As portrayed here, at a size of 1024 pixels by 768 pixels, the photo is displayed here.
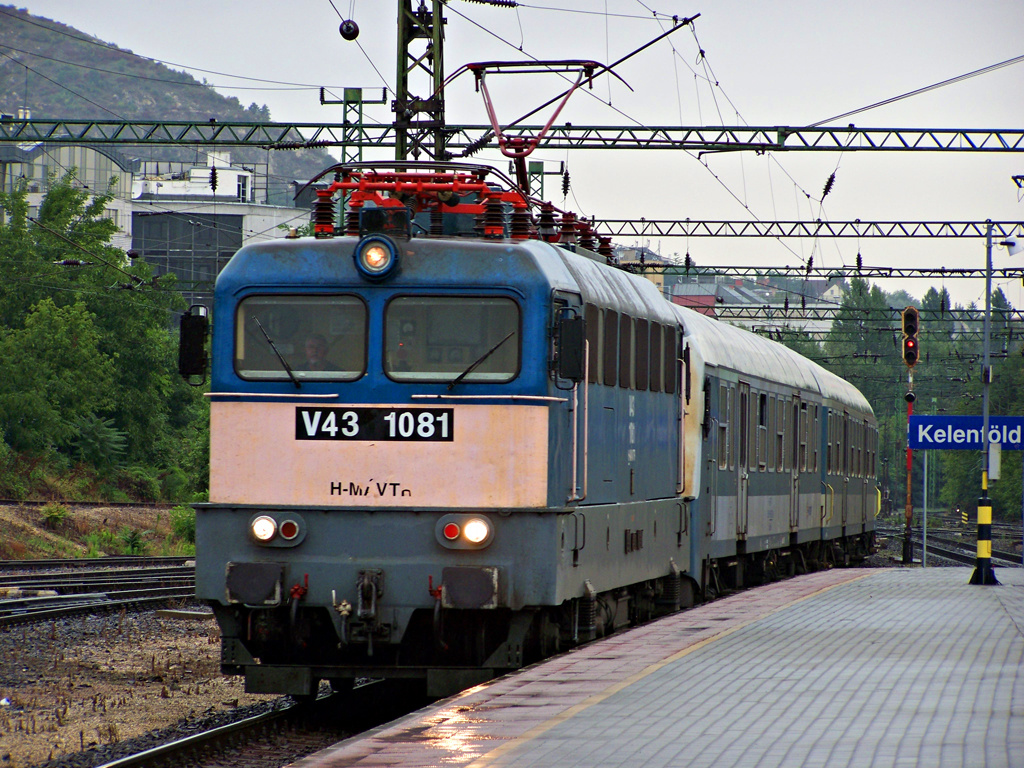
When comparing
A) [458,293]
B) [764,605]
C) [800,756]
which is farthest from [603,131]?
[800,756]

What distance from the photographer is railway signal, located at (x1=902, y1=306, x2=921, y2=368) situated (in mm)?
24234

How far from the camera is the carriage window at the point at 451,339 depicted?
981cm

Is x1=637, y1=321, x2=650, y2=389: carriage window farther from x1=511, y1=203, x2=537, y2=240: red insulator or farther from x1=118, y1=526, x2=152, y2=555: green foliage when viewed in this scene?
x1=118, y1=526, x2=152, y2=555: green foliage

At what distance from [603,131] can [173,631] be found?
628 inches

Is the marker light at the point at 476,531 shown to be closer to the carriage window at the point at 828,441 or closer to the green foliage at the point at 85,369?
the carriage window at the point at 828,441

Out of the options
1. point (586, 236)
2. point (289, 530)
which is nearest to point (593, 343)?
point (586, 236)

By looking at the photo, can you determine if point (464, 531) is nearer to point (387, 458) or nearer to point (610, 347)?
point (387, 458)

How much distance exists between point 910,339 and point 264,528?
→ 56.5 feet

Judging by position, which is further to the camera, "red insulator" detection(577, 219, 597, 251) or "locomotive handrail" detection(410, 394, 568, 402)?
"red insulator" detection(577, 219, 597, 251)

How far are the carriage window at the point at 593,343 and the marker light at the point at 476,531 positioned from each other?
179cm

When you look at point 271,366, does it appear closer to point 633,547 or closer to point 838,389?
point 633,547

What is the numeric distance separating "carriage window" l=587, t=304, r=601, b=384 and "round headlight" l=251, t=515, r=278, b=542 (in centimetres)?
266

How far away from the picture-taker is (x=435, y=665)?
9.87 m

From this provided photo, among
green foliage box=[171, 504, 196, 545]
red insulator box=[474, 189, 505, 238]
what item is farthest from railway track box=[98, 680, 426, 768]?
green foliage box=[171, 504, 196, 545]
